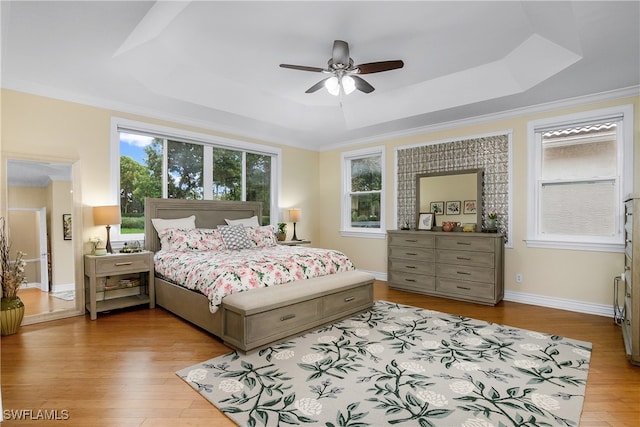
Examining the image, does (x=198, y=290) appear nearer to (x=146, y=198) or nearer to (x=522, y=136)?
(x=146, y=198)

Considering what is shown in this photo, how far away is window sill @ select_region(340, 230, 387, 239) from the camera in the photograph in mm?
5883

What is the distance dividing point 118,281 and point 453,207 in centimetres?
460

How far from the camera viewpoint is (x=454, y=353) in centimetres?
281

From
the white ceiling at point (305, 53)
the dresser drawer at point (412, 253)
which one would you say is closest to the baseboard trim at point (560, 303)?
the dresser drawer at point (412, 253)

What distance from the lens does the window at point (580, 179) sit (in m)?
3.80

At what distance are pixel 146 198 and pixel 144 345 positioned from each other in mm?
2154

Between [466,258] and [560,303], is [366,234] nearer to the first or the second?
[466,258]

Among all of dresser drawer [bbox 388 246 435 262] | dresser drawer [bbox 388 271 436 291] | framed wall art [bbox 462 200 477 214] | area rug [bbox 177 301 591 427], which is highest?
framed wall art [bbox 462 200 477 214]

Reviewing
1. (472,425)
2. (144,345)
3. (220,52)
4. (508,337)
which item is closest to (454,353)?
(508,337)

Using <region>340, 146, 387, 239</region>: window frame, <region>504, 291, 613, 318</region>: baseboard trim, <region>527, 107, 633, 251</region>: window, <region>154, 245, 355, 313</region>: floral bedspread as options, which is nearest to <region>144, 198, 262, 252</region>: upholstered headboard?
<region>154, 245, 355, 313</region>: floral bedspread

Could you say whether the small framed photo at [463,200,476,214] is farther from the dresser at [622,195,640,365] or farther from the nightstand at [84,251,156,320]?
the nightstand at [84,251,156,320]

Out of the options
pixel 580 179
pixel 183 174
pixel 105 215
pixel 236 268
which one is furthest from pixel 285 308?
pixel 580 179

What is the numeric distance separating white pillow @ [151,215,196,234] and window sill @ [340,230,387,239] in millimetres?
2821

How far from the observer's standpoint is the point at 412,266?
195 inches
